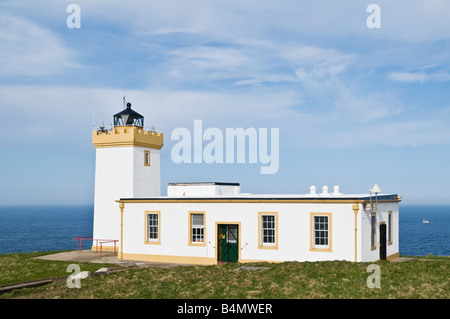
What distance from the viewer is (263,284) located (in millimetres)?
17859

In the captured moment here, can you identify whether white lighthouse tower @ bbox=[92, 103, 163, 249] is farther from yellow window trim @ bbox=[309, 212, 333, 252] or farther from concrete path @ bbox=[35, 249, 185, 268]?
yellow window trim @ bbox=[309, 212, 333, 252]

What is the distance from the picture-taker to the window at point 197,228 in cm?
2950

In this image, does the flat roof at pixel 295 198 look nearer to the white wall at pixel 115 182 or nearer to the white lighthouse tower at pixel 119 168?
the white wall at pixel 115 182

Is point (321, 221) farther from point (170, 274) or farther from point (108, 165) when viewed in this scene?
point (108, 165)

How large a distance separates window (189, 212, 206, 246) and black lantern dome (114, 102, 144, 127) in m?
10.4

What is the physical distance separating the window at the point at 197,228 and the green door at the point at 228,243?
1.16 meters

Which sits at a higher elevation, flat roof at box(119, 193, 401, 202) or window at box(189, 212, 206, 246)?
flat roof at box(119, 193, 401, 202)

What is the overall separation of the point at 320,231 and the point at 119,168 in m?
15.9

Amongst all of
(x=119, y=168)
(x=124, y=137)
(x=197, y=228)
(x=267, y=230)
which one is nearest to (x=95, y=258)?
(x=119, y=168)

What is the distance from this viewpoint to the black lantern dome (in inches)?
1447

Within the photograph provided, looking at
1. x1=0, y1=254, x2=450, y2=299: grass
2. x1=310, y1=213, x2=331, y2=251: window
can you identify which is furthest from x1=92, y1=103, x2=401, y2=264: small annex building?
x1=0, y1=254, x2=450, y2=299: grass

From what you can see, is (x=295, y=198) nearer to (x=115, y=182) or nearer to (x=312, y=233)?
(x=312, y=233)
